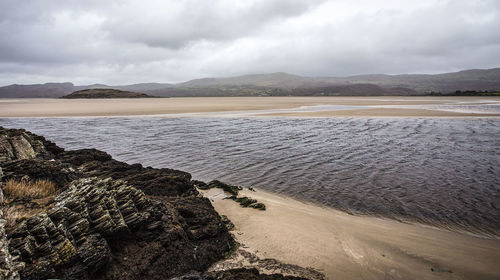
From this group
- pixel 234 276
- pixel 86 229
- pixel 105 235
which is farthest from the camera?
pixel 105 235

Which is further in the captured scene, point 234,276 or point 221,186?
point 221,186

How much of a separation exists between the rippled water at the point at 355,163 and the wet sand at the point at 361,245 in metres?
1.08

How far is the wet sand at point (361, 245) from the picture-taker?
5637mm

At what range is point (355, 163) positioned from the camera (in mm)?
13922

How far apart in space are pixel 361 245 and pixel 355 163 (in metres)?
7.98

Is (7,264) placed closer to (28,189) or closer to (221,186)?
(28,189)

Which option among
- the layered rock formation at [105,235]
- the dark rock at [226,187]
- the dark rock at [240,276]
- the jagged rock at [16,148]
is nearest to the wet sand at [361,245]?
the dark rock at [240,276]

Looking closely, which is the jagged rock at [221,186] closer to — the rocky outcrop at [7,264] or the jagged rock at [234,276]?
the jagged rock at [234,276]

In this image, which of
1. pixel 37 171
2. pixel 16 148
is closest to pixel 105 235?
pixel 37 171

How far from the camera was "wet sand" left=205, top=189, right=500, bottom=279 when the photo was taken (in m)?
5.64

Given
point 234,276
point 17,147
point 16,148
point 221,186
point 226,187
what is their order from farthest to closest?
1. point 17,147
2. point 16,148
3. point 221,186
4. point 226,187
5. point 234,276

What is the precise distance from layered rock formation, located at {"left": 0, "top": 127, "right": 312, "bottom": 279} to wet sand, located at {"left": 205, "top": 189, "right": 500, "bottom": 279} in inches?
44.5

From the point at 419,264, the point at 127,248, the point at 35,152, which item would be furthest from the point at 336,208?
the point at 35,152

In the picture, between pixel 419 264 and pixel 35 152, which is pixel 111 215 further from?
pixel 35 152
